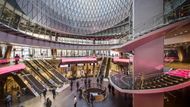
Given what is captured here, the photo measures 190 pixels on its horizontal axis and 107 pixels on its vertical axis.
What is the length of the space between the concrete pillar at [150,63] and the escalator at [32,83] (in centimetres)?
1468

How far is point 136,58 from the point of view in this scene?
16.4m

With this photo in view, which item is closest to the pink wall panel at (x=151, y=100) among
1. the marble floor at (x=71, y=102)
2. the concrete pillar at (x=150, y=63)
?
the concrete pillar at (x=150, y=63)

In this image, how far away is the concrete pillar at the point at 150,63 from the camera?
15844 mm

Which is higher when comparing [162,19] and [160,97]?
[162,19]

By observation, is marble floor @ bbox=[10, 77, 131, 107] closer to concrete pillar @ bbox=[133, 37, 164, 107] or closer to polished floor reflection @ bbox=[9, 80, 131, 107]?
polished floor reflection @ bbox=[9, 80, 131, 107]

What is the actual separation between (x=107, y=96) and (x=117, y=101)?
3.01 m

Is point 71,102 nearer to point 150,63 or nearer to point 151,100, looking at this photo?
point 151,100

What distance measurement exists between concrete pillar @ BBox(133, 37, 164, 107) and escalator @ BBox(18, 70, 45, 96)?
14.7 m

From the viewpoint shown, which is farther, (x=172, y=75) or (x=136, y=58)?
(x=136, y=58)

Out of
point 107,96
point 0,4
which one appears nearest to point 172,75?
point 107,96

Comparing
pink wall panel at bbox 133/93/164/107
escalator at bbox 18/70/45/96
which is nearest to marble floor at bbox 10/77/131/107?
escalator at bbox 18/70/45/96

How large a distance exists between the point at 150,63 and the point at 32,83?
18.0 m

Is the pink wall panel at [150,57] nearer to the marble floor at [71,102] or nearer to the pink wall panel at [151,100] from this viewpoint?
the pink wall panel at [151,100]

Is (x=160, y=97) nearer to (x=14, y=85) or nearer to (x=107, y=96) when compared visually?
(x=107, y=96)
